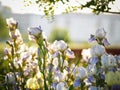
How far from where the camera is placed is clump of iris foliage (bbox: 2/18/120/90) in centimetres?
301

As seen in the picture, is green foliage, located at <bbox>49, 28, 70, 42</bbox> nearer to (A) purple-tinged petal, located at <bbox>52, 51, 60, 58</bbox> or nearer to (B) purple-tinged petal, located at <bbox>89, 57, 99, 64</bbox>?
(A) purple-tinged petal, located at <bbox>52, 51, 60, 58</bbox>

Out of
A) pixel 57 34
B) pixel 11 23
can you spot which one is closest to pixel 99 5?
pixel 11 23

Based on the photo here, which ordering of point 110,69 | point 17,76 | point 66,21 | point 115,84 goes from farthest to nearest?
point 66,21
point 17,76
point 110,69
point 115,84

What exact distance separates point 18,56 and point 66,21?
58.3 m

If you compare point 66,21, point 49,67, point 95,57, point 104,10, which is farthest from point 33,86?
point 66,21

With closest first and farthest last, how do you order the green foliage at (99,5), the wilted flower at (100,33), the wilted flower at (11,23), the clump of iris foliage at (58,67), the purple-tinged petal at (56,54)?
1. the clump of iris foliage at (58,67)
2. the wilted flower at (100,33)
3. the purple-tinged petal at (56,54)
4. the wilted flower at (11,23)
5. the green foliage at (99,5)

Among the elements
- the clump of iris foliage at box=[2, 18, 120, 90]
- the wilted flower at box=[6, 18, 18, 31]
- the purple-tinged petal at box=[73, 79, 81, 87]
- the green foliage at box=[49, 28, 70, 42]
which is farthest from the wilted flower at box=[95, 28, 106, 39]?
the green foliage at box=[49, 28, 70, 42]

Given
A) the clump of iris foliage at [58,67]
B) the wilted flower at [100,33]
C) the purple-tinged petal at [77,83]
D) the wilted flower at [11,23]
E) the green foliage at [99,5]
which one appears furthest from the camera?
the green foliage at [99,5]

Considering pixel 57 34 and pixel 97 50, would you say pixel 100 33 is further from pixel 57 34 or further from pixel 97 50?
pixel 57 34

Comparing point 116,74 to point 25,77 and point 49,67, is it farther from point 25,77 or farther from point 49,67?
point 25,77

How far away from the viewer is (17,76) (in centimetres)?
376

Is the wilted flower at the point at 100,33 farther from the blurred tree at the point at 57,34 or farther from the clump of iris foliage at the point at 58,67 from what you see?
the blurred tree at the point at 57,34

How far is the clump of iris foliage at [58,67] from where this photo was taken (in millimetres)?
3010

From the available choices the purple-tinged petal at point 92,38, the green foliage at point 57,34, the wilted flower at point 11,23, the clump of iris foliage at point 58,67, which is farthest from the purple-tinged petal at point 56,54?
the green foliage at point 57,34
